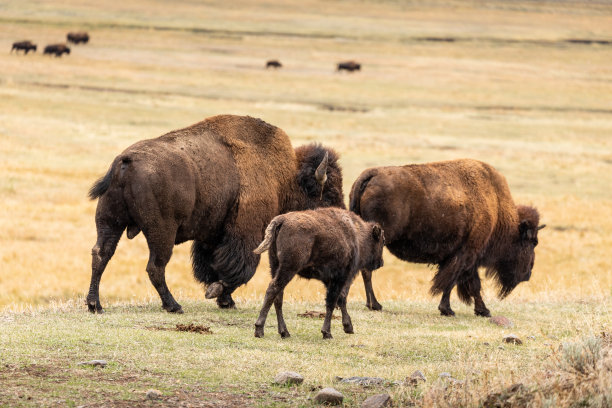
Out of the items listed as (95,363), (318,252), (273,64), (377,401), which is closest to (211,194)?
(318,252)

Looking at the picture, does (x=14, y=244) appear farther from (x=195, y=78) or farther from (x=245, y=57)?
(x=245, y=57)

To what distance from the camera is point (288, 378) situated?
673 centimetres

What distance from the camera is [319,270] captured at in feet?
29.4

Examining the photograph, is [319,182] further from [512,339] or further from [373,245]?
[512,339]

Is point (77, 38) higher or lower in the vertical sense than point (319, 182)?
lower

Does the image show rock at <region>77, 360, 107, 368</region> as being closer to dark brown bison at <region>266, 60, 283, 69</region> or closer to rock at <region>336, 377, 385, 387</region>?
rock at <region>336, 377, 385, 387</region>

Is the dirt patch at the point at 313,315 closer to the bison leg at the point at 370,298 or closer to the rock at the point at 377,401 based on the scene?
the bison leg at the point at 370,298

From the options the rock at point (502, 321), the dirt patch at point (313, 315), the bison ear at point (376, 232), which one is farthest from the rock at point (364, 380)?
the rock at point (502, 321)

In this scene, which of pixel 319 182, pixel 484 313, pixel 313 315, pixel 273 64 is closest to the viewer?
pixel 313 315

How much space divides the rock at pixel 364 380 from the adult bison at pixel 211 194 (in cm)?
328

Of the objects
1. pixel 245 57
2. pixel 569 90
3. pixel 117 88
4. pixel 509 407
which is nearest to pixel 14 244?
pixel 509 407

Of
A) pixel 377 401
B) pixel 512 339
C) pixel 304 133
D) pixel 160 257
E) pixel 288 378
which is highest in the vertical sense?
pixel 377 401

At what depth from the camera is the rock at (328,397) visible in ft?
20.6

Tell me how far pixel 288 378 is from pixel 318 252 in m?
2.27
